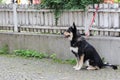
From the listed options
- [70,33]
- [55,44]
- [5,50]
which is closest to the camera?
[70,33]

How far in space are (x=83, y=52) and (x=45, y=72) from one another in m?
1.19

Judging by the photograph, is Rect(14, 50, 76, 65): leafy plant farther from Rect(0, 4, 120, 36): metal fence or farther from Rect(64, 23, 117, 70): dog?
Rect(64, 23, 117, 70): dog

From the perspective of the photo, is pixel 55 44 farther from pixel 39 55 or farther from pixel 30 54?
pixel 30 54

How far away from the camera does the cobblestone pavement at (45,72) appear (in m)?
9.39

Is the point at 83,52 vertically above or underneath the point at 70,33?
underneath

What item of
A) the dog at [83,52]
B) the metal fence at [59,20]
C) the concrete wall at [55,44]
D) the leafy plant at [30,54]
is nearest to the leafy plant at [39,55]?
the leafy plant at [30,54]

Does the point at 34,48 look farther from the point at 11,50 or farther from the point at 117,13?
the point at 117,13

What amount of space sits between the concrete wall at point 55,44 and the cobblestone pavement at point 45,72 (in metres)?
0.52

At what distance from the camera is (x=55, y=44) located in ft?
38.4

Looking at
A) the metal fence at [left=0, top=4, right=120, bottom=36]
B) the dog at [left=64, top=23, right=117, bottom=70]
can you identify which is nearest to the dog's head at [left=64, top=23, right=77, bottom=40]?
the dog at [left=64, top=23, right=117, bottom=70]

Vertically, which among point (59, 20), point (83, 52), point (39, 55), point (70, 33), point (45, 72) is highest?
point (59, 20)

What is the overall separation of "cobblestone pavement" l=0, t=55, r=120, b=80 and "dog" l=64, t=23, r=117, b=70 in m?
0.17

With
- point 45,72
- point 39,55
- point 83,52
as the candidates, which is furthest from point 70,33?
point 39,55

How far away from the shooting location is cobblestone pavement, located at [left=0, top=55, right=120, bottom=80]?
9.39 meters
